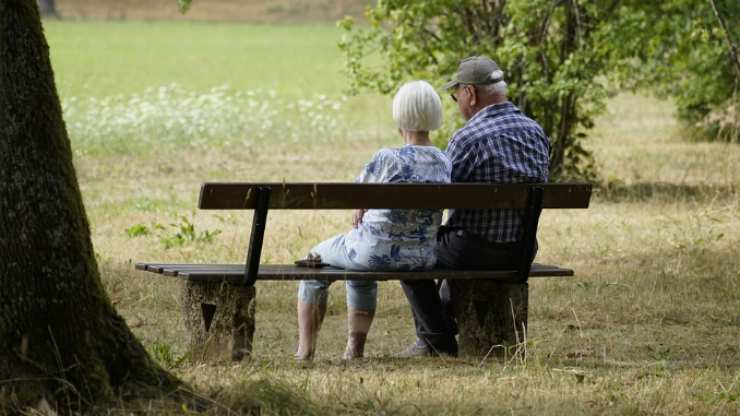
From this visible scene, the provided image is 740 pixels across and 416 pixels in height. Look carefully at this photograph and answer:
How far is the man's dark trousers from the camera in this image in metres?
6.88

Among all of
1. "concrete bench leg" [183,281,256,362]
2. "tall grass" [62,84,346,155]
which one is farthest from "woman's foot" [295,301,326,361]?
"tall grass" [62,84,346,155]

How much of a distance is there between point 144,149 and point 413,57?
6.78 meters

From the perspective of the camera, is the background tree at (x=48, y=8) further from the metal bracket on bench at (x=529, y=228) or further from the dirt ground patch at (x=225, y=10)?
the metal bracket on bench at (x=529, y=228)

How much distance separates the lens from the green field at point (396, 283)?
18.3 feet

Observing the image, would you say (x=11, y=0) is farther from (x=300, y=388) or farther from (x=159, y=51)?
(x=159, y=51)

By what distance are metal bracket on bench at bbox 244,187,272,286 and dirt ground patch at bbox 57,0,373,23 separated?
2212 inches

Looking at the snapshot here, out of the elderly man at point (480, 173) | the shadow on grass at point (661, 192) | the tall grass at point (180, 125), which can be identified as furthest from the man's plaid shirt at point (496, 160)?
the tall grass at point (180, 125)

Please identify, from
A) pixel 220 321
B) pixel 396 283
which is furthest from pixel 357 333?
pixel 396 283

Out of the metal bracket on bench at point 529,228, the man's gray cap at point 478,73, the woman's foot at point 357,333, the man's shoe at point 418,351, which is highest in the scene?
the man's gray cap at point 478,73

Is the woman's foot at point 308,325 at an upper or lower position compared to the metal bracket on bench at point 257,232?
lower

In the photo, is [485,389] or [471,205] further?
[471,205]

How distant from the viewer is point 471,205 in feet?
21.4

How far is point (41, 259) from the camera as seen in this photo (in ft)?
16.6

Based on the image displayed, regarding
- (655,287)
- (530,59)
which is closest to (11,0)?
(655,287)
